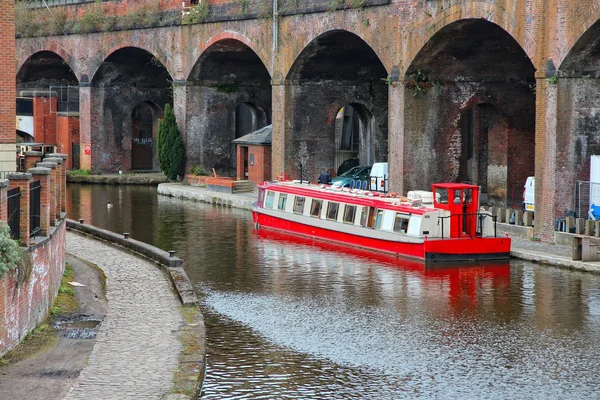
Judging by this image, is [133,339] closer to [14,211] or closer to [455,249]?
[14,211]

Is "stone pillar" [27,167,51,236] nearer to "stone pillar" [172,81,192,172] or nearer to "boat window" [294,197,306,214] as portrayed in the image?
"boat window" [294,197,306,214]

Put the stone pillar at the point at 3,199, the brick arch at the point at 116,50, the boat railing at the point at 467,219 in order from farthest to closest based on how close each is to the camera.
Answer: the brick arch at the point at 116,50 < the boat railing at the point at 467,219 < the stone pillar at the point at 3,199

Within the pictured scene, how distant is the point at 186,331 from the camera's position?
50.0 ft

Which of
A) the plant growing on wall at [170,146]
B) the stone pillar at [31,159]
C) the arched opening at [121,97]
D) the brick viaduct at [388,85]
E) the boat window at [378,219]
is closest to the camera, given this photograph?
the stone pillar at [31,159]

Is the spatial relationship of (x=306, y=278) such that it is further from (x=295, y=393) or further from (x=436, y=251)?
(x=295, y=393)

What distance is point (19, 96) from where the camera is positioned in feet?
158

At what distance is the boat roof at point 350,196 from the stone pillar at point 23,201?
11.2m

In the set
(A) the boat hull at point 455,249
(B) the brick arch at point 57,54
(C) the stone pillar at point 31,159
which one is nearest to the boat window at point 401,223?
(A) the boat hull at point 455,249

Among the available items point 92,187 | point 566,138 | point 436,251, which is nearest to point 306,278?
point 436,251

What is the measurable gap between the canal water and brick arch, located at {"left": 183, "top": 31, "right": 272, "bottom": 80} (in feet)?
35.0

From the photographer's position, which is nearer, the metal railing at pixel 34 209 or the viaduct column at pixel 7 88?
the metal railing at pixel 34 209

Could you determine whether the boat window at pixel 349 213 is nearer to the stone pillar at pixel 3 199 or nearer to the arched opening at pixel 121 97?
the stone pillar at pixel 3 199

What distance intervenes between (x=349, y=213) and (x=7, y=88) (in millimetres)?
10291

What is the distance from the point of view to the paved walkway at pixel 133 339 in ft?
40.2
